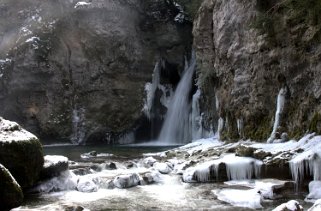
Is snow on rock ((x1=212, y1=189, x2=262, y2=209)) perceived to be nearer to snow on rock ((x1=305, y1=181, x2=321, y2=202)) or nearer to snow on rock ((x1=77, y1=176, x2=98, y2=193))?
snow on rock ((x1=305, y1=181, x2=321, y2=202))

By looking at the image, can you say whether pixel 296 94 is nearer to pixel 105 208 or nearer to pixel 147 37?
pixel 105 208

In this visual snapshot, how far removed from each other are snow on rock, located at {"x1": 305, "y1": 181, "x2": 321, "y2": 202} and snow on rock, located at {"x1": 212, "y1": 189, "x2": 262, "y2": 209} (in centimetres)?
137

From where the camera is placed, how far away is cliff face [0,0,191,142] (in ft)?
117

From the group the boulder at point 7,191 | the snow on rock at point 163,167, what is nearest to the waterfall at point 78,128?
the snow on rock at point 163,167

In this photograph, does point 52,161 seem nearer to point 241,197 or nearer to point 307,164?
point 241,197

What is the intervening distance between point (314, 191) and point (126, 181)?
5875mm

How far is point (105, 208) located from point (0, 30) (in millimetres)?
29736

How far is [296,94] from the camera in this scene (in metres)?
17.0

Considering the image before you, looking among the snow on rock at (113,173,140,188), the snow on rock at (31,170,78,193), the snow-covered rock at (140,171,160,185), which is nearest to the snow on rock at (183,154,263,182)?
the snow-covered rock at (140,171,160,185)

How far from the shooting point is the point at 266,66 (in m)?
18.8

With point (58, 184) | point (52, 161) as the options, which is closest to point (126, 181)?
point (58, 184)

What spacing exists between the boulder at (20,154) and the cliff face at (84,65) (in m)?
22.4

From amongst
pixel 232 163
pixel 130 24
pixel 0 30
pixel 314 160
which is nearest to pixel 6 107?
pixel 0 30

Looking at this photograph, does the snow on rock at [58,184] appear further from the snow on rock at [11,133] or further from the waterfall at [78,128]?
the waterfall at [78,128]
